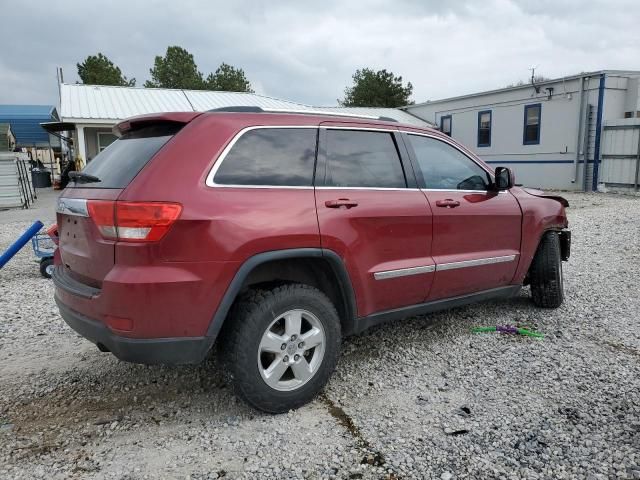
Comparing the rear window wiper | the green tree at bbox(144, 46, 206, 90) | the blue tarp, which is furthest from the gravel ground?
the green tree at bbox(144, 46, 206, 90)

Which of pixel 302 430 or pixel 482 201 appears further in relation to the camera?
→ pixel 482 201

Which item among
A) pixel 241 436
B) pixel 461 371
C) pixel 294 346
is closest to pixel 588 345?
pixel 461 371

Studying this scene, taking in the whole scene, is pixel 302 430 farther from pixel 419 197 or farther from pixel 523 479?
pixel 419 197

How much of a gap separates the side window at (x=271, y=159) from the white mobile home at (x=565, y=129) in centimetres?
1614

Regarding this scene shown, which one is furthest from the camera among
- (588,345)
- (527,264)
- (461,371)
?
(527,264)

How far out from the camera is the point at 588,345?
403 cm

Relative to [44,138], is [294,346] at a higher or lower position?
lower

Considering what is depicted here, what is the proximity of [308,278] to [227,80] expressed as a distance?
1723 inches

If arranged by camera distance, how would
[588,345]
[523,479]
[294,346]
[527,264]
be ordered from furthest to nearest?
[527,264] → [588,345] → [294,346] → [523,479]

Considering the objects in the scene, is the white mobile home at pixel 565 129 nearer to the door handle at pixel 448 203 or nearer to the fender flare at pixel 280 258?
the door handle at pixel 448 203

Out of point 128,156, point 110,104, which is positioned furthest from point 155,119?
point 110,104

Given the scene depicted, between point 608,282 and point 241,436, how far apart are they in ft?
16.7

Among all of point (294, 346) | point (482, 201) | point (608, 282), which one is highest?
point (482, 201)

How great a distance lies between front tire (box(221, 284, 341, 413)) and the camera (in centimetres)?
279
